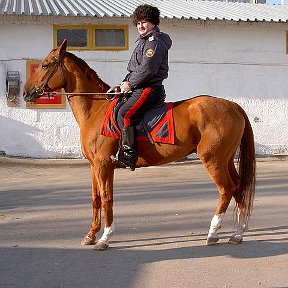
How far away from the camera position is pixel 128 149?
6059mm

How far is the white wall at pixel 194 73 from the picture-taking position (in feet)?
44.4

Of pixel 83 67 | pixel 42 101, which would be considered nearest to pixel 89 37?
pixel 42 101

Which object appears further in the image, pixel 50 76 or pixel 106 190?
pixel 50 76

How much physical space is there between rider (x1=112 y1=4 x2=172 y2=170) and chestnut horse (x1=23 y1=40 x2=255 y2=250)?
7.0 inches

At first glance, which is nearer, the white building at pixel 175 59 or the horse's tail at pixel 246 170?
the horse's tail at pixel 246 170

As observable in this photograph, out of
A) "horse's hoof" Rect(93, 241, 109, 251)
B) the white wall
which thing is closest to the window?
the white wall

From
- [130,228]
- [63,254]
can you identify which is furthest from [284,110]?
[63,254]

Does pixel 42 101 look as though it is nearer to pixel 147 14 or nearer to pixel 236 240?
pixel 147 14

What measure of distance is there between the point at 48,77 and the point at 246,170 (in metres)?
2.49

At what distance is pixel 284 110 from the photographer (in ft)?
47.9

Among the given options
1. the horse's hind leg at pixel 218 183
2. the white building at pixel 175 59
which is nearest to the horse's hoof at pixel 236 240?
the horse's hind leg at pixel 218 183

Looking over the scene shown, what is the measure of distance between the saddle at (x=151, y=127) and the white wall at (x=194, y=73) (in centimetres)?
770

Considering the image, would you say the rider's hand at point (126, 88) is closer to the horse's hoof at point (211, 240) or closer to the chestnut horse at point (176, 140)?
the chestnut horse at point (176, 140)

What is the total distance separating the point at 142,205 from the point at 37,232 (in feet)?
6.87
